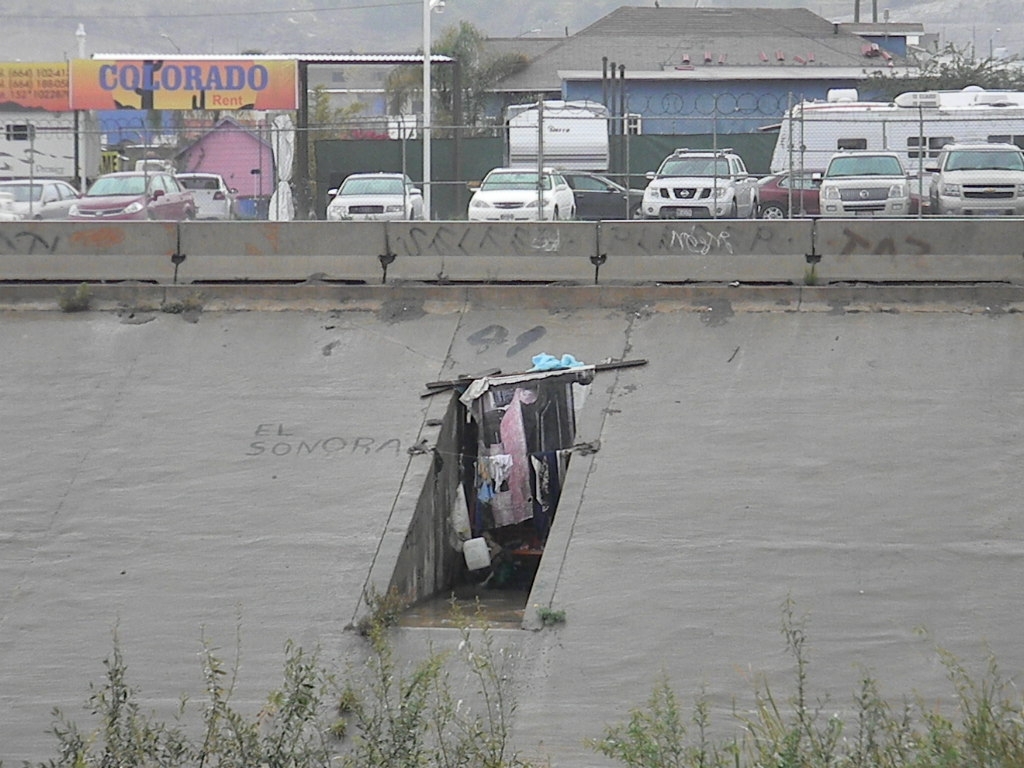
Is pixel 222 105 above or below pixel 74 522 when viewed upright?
above

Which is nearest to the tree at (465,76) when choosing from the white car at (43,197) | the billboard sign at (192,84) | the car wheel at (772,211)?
the billboard sign at (192,84)

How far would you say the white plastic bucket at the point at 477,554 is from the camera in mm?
12836

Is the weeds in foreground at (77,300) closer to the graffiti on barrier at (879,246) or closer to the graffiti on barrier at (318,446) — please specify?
the graffiti on barrier at (318,446)

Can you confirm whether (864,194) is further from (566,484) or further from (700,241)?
(566,484)

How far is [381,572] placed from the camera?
11227 mm

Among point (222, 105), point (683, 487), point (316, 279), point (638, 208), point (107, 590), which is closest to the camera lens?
point (107, 590)

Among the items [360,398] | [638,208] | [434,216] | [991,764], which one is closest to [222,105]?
[434,216]

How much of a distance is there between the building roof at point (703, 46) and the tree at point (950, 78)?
15.8 feet

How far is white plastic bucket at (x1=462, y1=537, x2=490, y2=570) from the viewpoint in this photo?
42.1 feet

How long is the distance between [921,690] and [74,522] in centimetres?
662

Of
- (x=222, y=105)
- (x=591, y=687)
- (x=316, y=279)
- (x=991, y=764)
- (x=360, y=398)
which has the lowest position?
(x=591, y=687)

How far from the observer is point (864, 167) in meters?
27.8

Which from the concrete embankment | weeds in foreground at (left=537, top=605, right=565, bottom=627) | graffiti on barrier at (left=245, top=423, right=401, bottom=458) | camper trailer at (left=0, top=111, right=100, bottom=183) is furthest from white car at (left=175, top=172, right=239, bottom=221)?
weeds in foreground at (left=537, top=605, right=565, bottom=627)

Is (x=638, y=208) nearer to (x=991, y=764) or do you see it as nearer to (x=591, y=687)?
(x=591, y=687)
